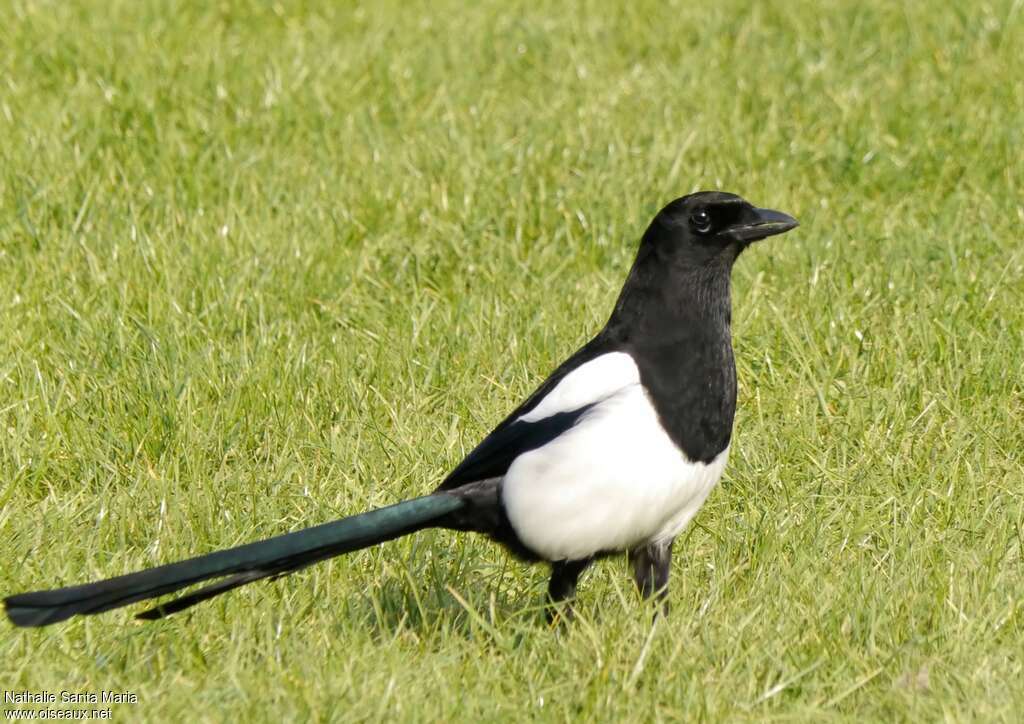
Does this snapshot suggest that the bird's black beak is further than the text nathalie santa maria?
Yes

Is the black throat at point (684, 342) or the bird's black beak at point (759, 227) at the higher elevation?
the bird's black beak at point (759, 227)

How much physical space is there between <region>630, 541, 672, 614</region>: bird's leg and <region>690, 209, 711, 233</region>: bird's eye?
0.63m

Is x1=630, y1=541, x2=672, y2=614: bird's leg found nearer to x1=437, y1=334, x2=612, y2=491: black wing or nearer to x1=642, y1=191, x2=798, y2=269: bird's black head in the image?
x1=437, y1=334, x2=612, y2=491: black wing

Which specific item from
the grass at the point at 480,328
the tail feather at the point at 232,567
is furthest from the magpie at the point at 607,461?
the grass at the point at 480,328

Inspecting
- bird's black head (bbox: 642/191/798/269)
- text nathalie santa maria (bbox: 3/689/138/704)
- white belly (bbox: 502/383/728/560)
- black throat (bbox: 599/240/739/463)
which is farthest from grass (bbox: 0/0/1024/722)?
bird's black head (bbox: 642/191/798/269)

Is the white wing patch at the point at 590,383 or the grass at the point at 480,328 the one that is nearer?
the grass at the point at 480,328

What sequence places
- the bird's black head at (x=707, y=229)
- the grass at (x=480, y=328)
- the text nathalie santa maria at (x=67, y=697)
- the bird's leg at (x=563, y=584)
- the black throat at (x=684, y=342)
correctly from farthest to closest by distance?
the bird's black head at (x=707, y=229) < the bird's leg at (x=563, y=584) < the black throat at (x=684, y=342) < the grass at (x=480, y=328) < the text nathalie santa maria at (x=67, y=697)

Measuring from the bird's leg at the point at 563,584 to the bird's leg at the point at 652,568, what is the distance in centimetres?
11

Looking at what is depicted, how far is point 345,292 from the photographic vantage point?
4.57m

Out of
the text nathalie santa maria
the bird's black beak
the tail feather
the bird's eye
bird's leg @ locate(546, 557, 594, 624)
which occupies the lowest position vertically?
bird's leg @ locate(546, 557, 594, 624)

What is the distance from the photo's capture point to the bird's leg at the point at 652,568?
3.12 metres

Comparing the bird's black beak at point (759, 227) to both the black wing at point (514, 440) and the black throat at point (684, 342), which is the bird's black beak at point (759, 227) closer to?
the black throat at point (684, 342)

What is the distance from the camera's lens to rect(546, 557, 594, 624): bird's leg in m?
3.08

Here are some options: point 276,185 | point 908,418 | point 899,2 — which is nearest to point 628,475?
point 908,418
